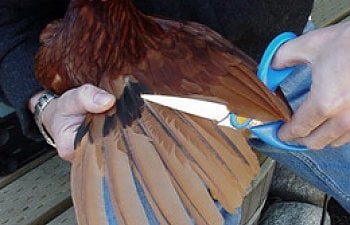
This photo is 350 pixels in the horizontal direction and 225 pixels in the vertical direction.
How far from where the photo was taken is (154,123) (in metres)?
0.92

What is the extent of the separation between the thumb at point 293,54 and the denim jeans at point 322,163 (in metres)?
0.20

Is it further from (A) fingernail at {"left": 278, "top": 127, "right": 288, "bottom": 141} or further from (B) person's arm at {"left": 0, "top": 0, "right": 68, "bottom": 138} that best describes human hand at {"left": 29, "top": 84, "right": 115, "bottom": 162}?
(A) fingernail at {"left": 278, "top": 127, "right": 288, "bottom": 141}

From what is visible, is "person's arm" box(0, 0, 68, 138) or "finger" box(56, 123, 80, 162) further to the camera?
"person's arm" box(0, 0, 68, 138)

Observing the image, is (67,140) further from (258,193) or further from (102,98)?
(258,193)

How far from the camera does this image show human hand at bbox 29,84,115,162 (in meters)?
0.94

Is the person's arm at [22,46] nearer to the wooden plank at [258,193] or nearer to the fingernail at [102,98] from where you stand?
the fingernail at [102,98]

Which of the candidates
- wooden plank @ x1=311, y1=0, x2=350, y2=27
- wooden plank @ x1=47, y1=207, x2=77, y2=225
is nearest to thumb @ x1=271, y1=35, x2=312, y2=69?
wooden plank @ x1=47, y1=207, x2=77, y2=225

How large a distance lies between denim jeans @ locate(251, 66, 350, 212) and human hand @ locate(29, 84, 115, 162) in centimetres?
28

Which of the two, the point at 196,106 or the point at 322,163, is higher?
the point at 196,106

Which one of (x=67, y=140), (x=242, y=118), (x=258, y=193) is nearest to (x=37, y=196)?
(x=67, y=140)

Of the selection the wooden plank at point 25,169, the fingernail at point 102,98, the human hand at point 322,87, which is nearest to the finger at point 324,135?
the human hand at point 322,87

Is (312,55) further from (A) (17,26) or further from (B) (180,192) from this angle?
(A) (17,26)

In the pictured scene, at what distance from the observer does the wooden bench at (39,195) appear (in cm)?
138

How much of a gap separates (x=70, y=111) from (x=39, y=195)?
415 mm
